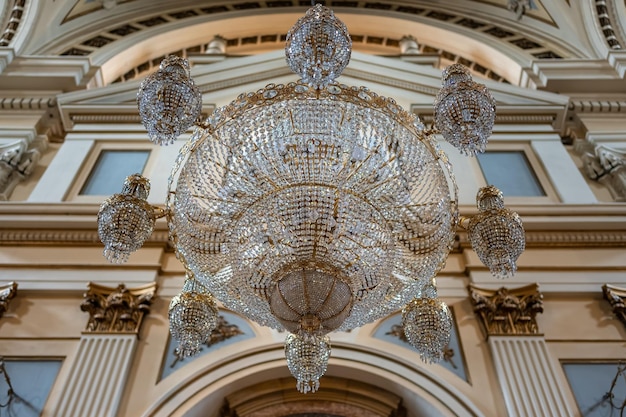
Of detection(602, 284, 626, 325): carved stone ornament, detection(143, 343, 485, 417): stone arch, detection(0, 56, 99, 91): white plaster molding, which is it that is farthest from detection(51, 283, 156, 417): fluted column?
detection(0, 56, 99, 91): white plaster molding

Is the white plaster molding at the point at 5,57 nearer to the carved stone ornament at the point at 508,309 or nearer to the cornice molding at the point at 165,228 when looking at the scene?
the cornice molding at the point at 165,228

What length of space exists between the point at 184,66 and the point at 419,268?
1.59m

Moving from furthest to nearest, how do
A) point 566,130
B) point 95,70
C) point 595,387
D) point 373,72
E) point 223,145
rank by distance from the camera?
point 95,70, point 373,72, point 566,130, point 595,387, point 223,145

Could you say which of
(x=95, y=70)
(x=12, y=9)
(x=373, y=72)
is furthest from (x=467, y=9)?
(x=12, y=9)

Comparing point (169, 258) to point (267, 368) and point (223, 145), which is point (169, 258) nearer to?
point (267, 368)

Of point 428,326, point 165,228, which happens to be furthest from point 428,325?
point 165,228

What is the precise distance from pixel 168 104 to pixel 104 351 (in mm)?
2330

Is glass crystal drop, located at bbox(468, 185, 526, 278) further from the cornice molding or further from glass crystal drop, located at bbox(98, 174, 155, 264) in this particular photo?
the cornice molding

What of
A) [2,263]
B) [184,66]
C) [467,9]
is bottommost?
[184,66]

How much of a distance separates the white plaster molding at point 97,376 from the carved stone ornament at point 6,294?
0.74 meters

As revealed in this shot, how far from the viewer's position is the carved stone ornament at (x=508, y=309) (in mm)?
4797

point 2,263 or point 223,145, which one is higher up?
point 2,263

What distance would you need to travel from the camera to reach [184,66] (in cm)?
327

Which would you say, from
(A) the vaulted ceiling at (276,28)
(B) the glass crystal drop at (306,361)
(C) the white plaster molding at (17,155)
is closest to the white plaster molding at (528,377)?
(B) the glass crystal drop at (306,361)
